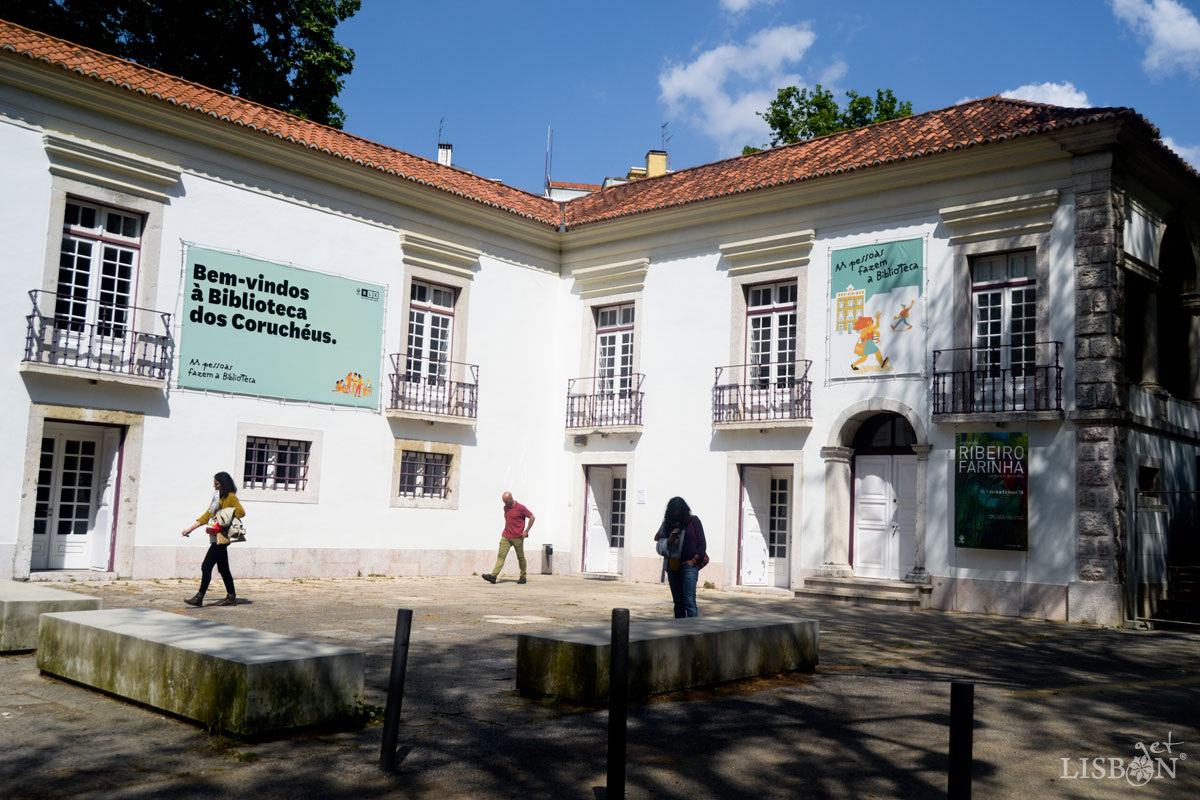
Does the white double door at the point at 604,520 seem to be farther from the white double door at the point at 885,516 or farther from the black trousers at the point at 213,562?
the black trousers at the point at 213,562

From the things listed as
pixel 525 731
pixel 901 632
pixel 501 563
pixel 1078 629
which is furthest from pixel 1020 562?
pixel 525 731

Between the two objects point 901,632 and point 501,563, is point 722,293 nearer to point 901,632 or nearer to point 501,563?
point 501,563

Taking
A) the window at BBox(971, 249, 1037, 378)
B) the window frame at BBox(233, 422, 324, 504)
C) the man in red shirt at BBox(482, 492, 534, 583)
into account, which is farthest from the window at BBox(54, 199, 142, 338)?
the window at BBox(971, 249, 1037, 378)

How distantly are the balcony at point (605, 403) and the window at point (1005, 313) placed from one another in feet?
21.1

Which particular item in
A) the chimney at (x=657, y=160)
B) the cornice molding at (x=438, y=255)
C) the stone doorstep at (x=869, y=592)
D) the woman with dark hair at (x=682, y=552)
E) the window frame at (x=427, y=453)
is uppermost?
the chimney at (x=657, y=160)

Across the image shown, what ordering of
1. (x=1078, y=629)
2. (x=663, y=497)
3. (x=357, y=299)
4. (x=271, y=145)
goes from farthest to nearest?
(x=663, y=497) → (x=357, y=299) → (x=271, y=145) → (x=1078, y=629)

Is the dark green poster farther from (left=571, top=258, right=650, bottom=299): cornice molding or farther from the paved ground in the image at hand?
(left=571, top=258, right=650, bottom=299): cornice molding

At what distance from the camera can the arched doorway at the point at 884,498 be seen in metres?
16.3

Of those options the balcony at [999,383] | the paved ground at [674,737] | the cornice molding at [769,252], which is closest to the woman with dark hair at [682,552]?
the paved ground at [674,737]

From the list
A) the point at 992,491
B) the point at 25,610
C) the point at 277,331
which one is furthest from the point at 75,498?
the point at 992,491

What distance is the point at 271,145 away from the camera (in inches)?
650

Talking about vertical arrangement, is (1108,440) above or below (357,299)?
below

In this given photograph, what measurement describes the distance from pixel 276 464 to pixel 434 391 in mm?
3342

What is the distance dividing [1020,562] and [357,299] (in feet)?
37.1
